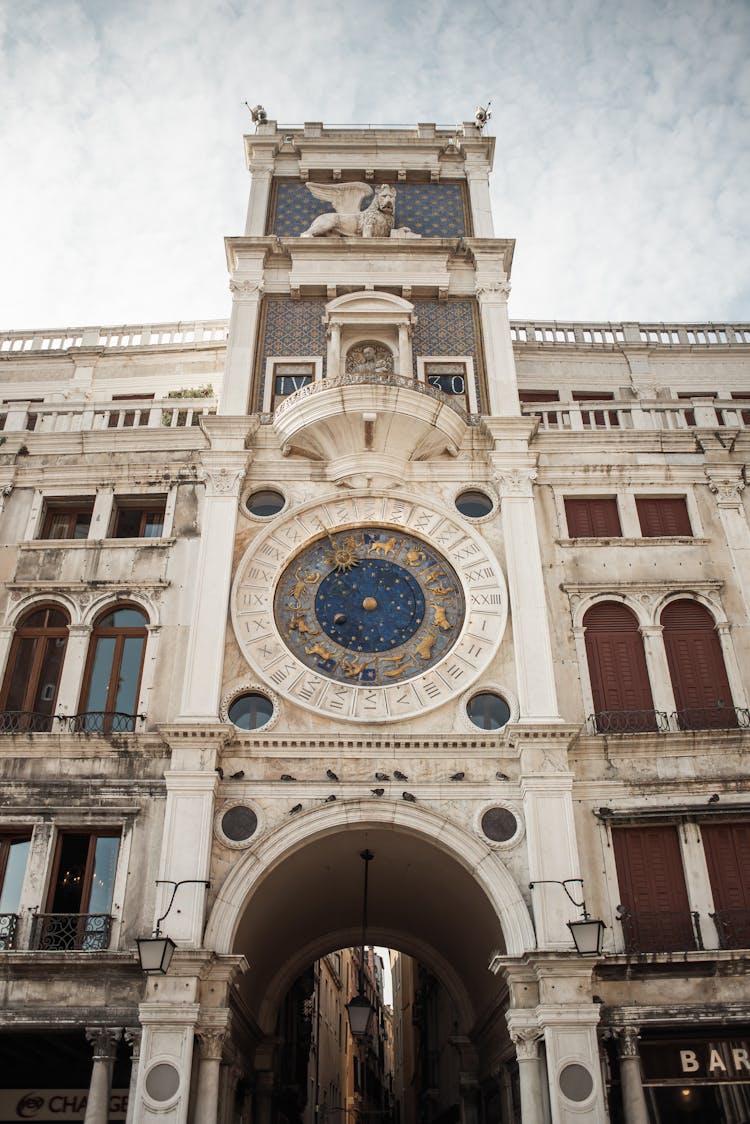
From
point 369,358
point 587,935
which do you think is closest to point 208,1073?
point 587,935

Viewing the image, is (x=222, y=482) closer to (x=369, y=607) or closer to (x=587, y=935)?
(x=369, y=607)

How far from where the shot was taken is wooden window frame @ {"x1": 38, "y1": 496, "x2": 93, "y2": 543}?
2139cm

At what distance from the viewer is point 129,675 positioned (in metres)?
19.2

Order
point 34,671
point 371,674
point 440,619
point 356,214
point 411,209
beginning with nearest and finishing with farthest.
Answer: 1. point 371,674
2. point 34,671
3. point 440,619
4. point 356,214
5. point 411,209

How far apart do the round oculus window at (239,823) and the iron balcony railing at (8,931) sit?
3.72 m

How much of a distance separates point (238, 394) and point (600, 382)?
11.1 metres

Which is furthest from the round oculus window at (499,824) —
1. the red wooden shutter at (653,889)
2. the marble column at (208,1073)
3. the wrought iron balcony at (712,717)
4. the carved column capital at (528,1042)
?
the marble column at (208,1073)

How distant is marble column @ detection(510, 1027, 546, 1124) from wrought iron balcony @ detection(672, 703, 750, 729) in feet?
20.5

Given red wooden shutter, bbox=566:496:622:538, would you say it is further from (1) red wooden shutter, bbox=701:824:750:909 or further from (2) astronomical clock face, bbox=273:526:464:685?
(1) red wooden shutter, bbox=701:824:750:909

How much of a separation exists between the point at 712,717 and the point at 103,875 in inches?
454

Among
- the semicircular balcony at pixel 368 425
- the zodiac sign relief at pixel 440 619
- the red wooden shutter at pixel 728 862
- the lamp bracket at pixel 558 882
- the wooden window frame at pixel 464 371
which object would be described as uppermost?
the wooden window frame at pixel 464 371

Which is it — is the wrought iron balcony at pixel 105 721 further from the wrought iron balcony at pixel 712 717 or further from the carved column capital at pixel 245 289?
the carved column capital at pixel 245 289

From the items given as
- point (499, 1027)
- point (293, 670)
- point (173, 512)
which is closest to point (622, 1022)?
point (499, 1027)

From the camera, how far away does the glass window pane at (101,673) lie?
18844 mm
